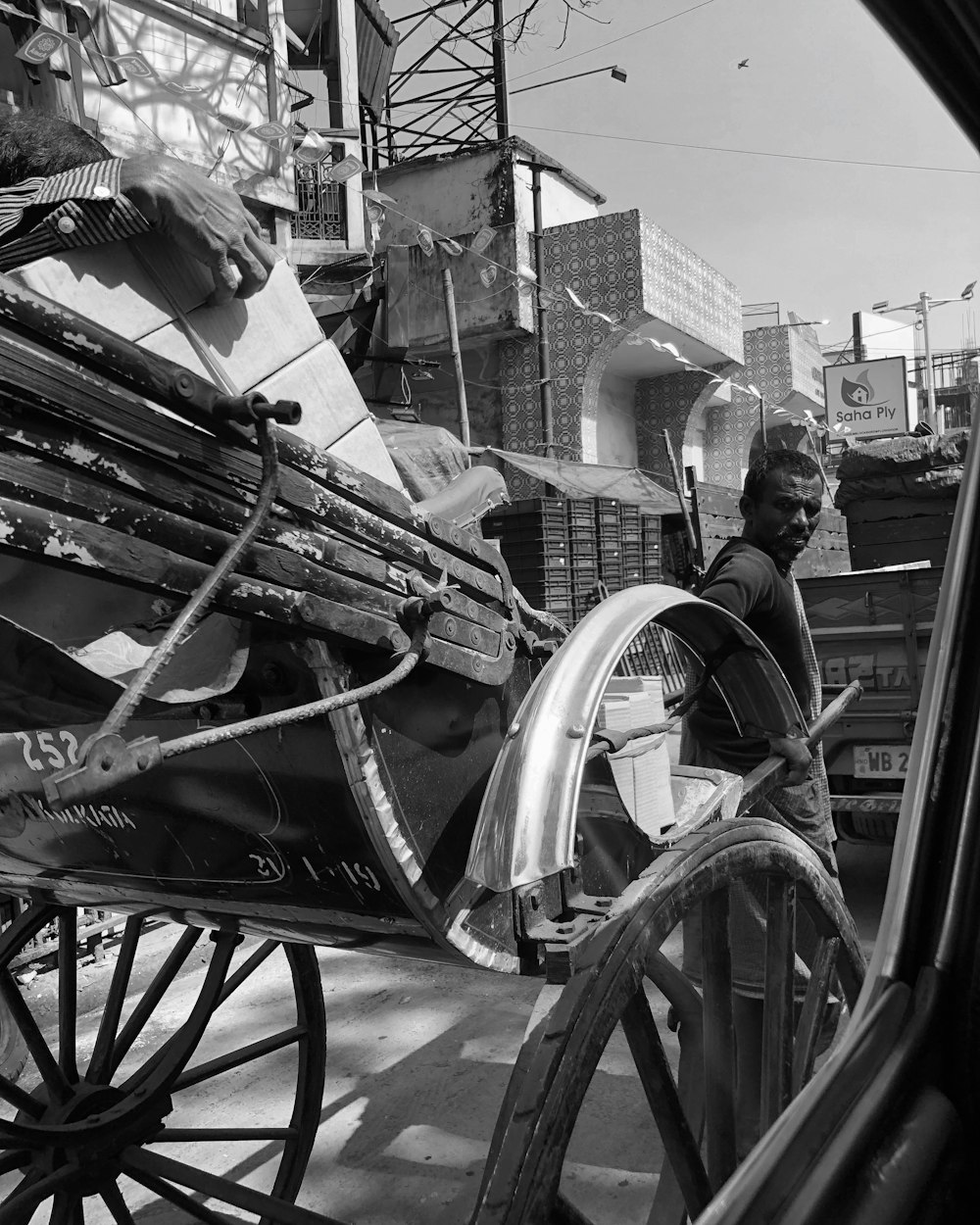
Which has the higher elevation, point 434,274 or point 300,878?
point 434,274

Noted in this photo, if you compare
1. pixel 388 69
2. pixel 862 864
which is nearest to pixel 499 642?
pixel 862 864

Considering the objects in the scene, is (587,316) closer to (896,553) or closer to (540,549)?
(540,549)

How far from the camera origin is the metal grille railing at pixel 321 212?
40.2 ft

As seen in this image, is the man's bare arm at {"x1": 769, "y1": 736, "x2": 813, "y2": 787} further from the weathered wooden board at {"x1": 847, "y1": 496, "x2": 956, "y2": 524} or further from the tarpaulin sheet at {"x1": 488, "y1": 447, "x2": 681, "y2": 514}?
the tarpaulin sheet at {"x1": 488, "y1": 447, "x2": 681, "y2": 514}

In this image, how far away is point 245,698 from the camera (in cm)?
143

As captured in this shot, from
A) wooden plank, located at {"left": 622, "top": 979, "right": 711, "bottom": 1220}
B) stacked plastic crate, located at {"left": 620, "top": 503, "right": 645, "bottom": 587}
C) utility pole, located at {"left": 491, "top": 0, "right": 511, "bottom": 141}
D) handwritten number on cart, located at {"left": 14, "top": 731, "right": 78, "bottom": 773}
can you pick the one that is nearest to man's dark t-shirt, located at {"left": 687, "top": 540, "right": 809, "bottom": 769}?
wooden plank, located at {"left": 622, "top": 979, "right": 711, "bottom": 1220}

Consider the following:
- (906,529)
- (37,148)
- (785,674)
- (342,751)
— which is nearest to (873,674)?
(785,674)

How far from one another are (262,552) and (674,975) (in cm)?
98

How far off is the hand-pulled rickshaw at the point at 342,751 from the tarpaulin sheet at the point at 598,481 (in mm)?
9660

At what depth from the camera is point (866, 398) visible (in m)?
15.8

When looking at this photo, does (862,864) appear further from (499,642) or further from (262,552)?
(262,552)

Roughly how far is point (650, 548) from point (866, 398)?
6.70m

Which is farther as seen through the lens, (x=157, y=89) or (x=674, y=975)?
(x=157, y=89)

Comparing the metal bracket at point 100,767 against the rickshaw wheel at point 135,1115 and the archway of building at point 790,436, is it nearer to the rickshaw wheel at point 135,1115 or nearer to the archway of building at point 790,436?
the rickshaw wheel at point 135,1115
